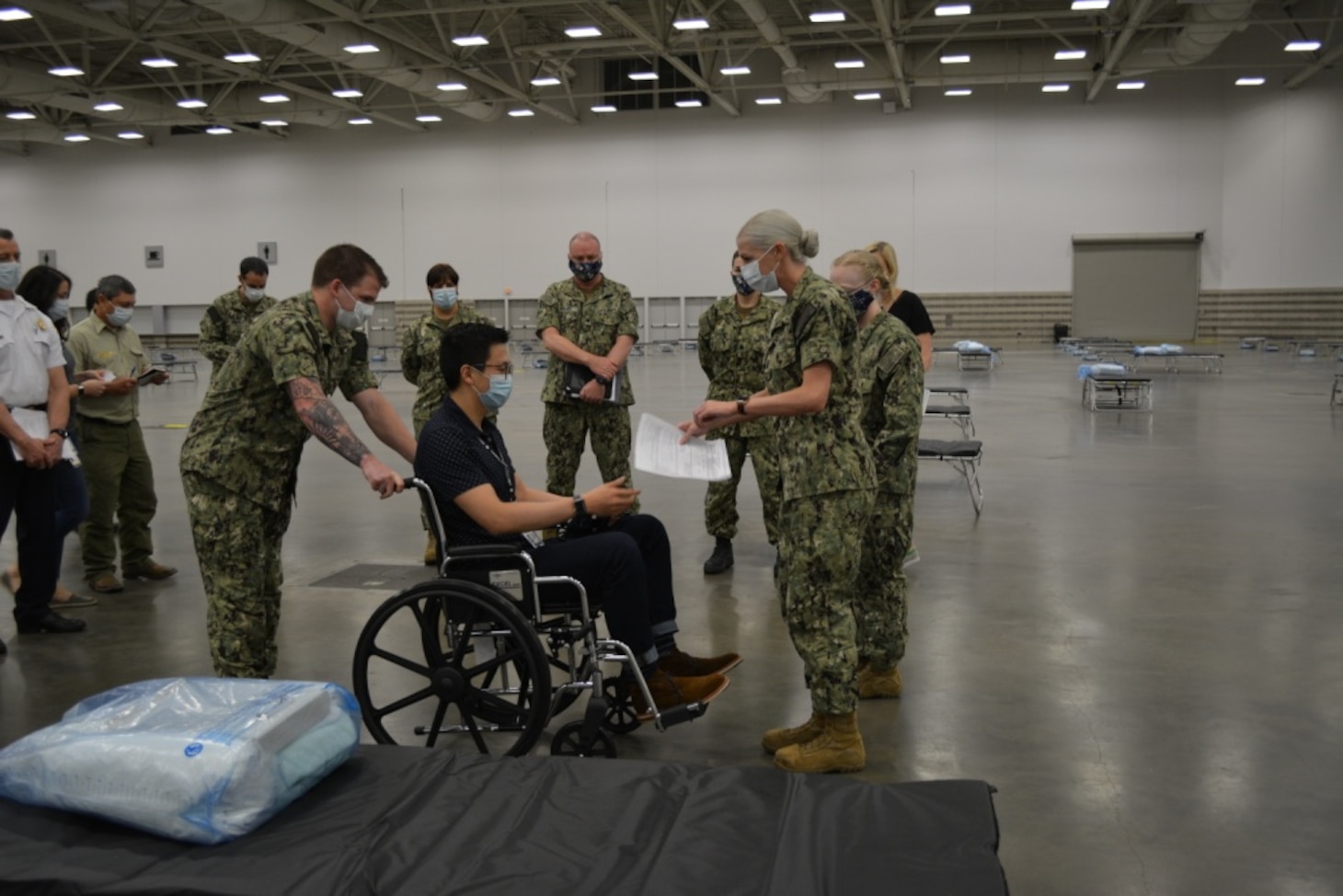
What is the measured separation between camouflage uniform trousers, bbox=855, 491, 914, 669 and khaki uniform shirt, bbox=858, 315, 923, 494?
0.07 metres

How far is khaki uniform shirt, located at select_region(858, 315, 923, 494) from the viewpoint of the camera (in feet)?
11.2

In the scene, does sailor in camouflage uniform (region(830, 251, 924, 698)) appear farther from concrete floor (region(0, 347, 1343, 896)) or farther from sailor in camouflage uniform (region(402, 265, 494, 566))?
sailor in camouflage uniform (region(402, 265, 494, 566))

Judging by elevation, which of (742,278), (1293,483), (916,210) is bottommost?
(1293,483)

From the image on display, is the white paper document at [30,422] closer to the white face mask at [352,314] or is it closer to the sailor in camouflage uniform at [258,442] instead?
the sailor in camouflage uniform at [258,442]

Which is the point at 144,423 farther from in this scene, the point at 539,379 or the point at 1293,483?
the point at 1293,483

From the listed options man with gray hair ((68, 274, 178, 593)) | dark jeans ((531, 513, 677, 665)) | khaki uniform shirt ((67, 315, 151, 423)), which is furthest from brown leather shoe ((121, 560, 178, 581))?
dark jeans ((531, 513, 677, 665))

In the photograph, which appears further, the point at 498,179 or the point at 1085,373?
the point at 498,179

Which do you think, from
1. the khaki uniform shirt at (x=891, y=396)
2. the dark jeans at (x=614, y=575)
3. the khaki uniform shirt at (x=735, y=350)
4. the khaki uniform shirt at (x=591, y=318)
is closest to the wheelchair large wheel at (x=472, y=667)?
the dark jeans at (x=614, y=575)

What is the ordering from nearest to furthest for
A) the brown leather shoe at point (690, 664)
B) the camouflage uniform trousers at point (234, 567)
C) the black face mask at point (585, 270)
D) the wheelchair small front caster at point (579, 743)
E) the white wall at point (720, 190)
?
the wheelchair small front caster at point (579, 743) → the camouflage uniform trousers at point (234, 567) → the brown leather shoe at point (690, 664) → the black face mask at point (585, 270) → the white wall at point (720, 190)

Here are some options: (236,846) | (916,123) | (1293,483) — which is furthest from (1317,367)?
(236,846)

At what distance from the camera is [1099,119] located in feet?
76.1

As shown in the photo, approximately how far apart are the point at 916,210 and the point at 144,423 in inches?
666

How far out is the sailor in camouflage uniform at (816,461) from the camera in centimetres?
281

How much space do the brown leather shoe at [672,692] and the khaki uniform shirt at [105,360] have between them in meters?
3.18
